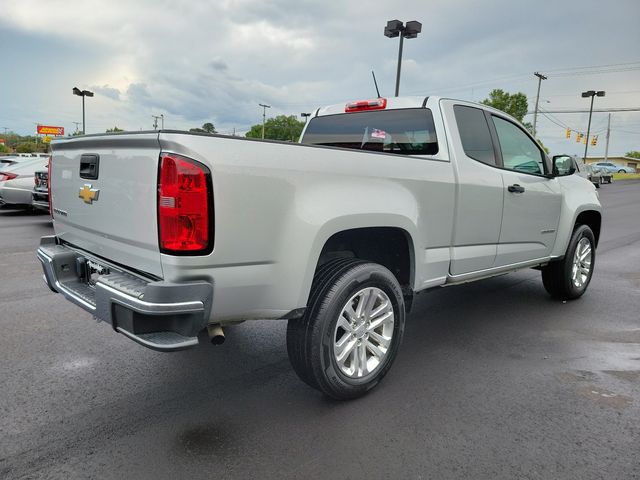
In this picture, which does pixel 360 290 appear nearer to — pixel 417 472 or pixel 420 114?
pixel 417 472

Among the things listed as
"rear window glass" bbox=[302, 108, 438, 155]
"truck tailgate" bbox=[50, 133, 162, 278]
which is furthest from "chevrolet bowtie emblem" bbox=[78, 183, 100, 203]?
"rear window glass" bbox=[302, 108, 438, 155]

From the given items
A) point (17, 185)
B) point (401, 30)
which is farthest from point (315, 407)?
point (401, 30)

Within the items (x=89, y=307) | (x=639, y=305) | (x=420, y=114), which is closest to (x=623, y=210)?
(x=639, y=305)

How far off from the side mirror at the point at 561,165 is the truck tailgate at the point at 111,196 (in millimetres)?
3842

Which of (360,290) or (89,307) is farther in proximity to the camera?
(360,290)

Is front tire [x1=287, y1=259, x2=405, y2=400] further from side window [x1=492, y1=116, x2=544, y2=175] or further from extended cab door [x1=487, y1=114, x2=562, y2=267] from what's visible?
side window [x1=492, y1=116, x2=544, y2=175]

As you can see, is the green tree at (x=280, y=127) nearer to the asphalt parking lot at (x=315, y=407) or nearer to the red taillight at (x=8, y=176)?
the red taillight at (x=8, y=176)

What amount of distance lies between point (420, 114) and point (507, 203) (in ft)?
3.48

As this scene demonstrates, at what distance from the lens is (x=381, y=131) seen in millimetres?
4059

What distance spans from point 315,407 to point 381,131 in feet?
7.60

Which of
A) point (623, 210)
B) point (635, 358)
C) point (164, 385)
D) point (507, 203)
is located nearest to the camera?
point (164, 385)

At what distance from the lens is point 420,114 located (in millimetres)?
3793

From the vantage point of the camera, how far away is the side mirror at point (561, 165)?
4.60 m

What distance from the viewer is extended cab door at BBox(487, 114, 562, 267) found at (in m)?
4.09
